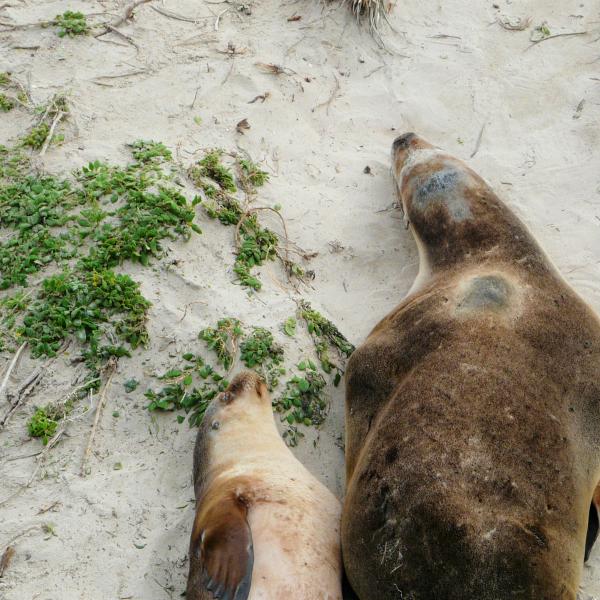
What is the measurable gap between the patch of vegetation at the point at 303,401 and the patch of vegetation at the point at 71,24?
3595mm

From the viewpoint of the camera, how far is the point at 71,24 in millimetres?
6082

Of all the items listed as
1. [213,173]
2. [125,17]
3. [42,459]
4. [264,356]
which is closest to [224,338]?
[264,356]

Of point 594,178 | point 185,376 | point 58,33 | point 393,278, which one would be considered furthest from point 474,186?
point 58,33

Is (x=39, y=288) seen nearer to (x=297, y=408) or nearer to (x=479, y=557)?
(x=297, y=408)

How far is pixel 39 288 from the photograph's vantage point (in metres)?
4.36

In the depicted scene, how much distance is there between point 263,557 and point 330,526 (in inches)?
18.1

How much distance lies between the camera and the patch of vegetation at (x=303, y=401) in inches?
162

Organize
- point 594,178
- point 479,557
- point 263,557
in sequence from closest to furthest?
1. point 479,557
2. point 263,557
3. point 594,178

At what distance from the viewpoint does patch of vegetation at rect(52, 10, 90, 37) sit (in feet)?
19.9

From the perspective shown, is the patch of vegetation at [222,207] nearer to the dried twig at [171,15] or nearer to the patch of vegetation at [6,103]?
the patch of vegetation at [6,103]

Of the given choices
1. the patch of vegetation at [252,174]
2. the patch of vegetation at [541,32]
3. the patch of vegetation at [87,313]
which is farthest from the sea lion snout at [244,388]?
the patch of vegetation at [541,32]

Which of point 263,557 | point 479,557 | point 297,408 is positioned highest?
point 479,557

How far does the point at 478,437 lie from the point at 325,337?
159cm

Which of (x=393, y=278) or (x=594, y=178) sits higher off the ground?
(x=594, y=178)
